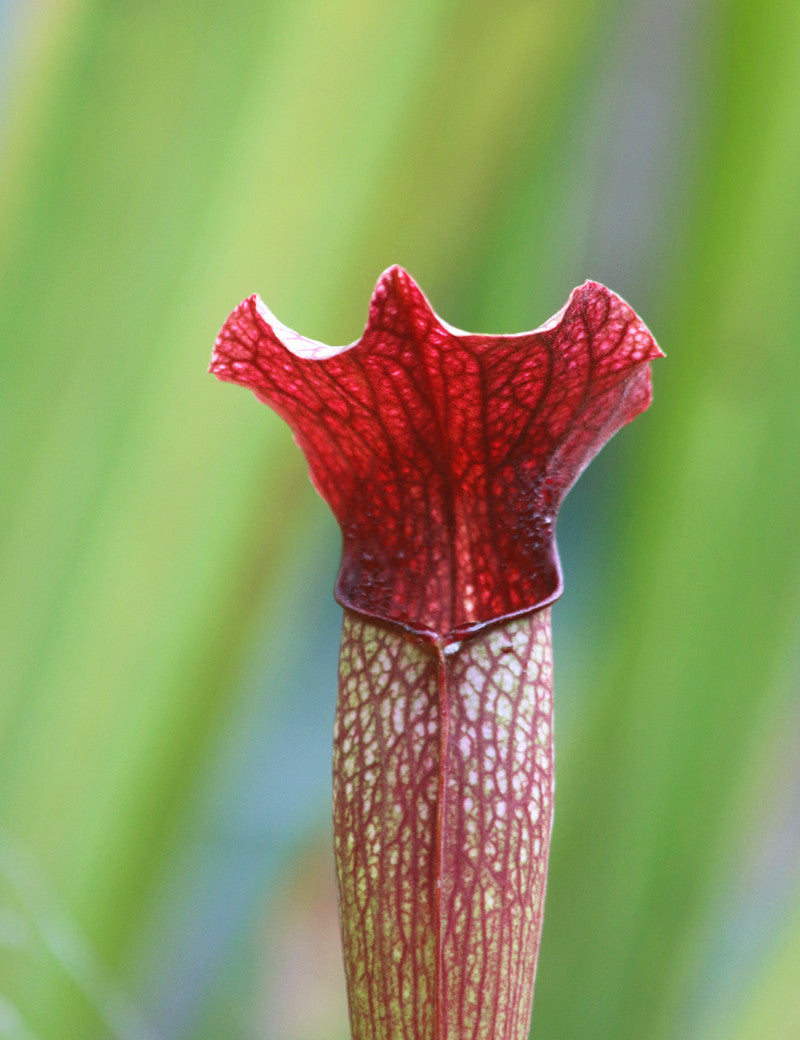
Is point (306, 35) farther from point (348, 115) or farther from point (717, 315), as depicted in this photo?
point (717, 315)

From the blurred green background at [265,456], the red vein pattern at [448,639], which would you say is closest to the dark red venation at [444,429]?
the red vein pattern at [448,639]

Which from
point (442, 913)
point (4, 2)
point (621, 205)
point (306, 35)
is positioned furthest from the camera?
point (621, 205)

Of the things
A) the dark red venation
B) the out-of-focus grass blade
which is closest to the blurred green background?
the out-of-focus grass blade

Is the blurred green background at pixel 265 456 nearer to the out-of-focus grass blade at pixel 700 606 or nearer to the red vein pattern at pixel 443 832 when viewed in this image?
the out-of-focus grass blade at pixel 700 606

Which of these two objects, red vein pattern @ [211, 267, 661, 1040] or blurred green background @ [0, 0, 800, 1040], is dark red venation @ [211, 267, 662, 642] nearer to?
red vein pattern @ [211, 267, 661, 1040]

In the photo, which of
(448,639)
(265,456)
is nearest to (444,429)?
(448,639)

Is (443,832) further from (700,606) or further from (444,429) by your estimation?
(700,606)

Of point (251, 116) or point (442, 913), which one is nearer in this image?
point (442, 913)

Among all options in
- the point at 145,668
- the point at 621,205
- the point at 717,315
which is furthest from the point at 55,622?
the point at 621,205
